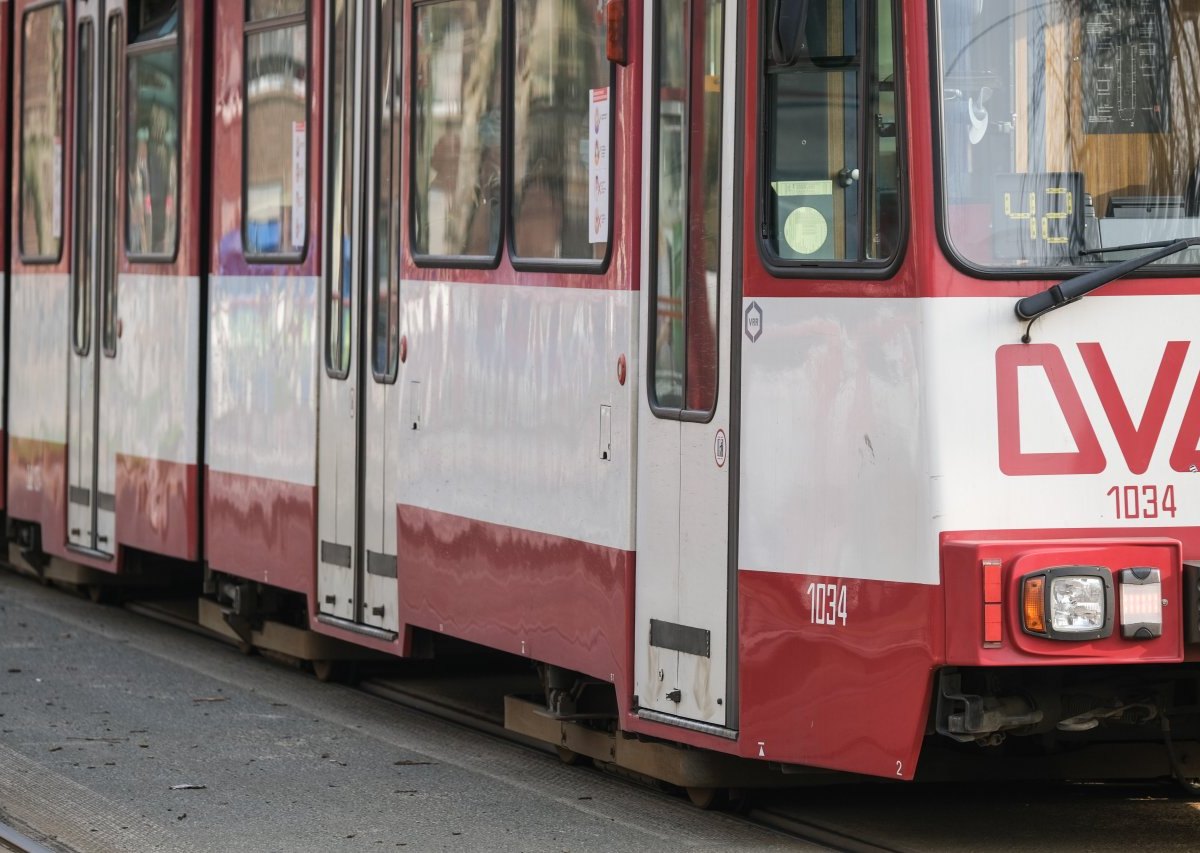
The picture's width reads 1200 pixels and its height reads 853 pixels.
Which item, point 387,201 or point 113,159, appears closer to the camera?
point 387,201

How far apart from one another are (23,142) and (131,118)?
86.3 inches

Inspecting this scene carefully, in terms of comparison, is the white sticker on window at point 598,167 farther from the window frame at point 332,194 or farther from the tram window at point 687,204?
the window frame at point 332,194

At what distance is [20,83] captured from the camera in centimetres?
1493

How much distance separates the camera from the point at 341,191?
10.5 metres

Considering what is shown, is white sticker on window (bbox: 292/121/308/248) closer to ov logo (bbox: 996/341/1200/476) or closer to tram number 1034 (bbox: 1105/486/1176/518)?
ov logo (bbox: 996/341/1200/476)

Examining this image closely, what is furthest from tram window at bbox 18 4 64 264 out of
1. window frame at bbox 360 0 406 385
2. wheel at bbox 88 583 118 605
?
A: window frame at bbox 360 0 406 385

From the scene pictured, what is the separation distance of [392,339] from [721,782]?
9.06 ft

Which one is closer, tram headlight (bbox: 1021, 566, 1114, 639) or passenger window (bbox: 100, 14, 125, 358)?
tram headlight (bbox: 1021, 566, 1114, 639)

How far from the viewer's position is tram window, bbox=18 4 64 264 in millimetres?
14156

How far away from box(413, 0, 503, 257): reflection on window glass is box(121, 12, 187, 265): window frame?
114 inches

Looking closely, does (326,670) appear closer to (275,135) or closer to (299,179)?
(299,179)

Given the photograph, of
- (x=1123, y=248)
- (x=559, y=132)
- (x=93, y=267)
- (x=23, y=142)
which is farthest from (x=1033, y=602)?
(x=23, y=142)

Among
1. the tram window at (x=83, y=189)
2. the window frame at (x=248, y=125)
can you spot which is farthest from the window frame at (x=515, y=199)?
the tram window at (x=83, y=189)

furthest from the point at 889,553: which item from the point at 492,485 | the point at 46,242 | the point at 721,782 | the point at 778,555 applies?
the point at 46,242
